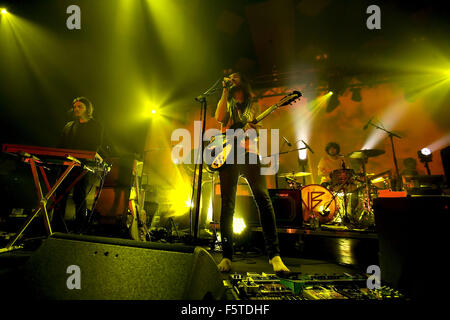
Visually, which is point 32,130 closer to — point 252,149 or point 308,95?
point 252,149

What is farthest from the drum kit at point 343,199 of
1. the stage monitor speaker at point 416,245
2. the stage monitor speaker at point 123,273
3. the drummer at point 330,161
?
the stage monitor speaker at point 123,273

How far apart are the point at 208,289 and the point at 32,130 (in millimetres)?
7208

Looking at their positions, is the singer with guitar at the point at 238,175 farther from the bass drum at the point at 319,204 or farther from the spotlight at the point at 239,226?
the bass drum at the point at 319,204

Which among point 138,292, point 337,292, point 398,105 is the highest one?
point 398,105

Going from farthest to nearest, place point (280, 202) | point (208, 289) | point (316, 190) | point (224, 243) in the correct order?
1. point (316, 190)
2. point (280, 202)
3. point (224, 243)
4. point (208, 289)

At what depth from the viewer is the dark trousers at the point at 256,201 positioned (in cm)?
204

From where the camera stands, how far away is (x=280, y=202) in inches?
141

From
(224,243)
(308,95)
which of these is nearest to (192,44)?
(308,95)

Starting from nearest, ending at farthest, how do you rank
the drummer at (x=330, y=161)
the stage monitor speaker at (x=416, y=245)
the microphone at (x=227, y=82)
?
the stage monitor speaker at (x=416, y=245)
the microphone at (x=227, y=82)
the drummer at (x=330, y=161)

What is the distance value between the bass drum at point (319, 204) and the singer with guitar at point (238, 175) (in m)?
2.91

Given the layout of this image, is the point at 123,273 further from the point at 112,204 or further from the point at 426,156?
the point at 426,156

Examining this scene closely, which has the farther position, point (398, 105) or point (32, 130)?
point (398, 105)

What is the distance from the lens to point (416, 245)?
1382mm
